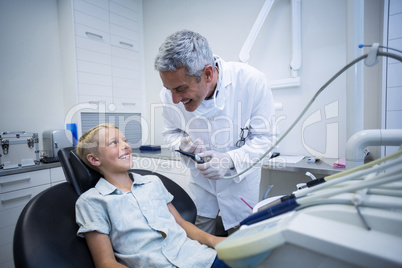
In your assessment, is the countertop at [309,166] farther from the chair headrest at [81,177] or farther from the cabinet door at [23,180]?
the cabinet door at [23,180]

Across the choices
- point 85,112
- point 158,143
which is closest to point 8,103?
point 85,112

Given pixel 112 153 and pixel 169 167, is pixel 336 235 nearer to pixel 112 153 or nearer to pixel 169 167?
pixel 112 153

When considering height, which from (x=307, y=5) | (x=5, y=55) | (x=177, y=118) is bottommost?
(x=177, y=118)

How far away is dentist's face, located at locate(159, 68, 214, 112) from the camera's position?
3.34 feet

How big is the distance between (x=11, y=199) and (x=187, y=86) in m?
1.95

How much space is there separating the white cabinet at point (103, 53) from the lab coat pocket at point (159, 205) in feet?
5.82

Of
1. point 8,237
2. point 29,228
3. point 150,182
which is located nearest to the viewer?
point 29,228

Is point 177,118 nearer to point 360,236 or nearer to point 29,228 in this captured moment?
point 29,228

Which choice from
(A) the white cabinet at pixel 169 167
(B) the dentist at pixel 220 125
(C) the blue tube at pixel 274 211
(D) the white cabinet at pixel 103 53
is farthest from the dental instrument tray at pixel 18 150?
(C) the blue tube at pixel 274 211

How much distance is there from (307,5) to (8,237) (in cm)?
322

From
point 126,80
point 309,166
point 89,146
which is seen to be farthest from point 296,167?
point 126,80

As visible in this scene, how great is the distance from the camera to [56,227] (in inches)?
36.3

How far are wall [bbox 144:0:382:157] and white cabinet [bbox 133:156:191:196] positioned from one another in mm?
988

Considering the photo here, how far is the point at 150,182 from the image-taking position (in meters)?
1.26
